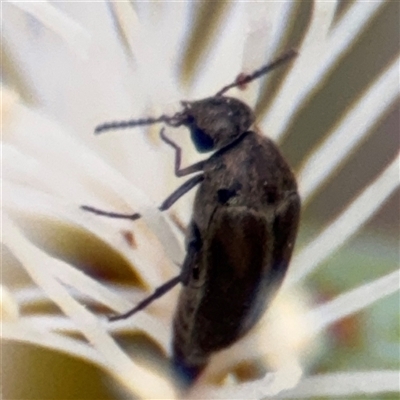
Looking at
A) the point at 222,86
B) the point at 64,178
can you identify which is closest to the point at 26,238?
the point at 64,178

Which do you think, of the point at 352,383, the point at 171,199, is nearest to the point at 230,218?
the point at 171,199

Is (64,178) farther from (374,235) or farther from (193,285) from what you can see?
(374,235)

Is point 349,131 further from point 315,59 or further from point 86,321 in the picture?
point 86,321

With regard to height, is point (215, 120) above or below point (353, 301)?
above

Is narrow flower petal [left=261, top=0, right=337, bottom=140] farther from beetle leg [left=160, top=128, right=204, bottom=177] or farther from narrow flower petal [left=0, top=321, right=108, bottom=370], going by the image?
narrow flower petal [left=0, top=321, right=108, bottom=370]

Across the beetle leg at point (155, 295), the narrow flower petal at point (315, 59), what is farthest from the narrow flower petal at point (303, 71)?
the beetle leg at point (155, 295)

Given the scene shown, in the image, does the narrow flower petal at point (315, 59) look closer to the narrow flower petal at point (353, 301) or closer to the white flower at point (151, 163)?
the white flower at point (151, 163)
